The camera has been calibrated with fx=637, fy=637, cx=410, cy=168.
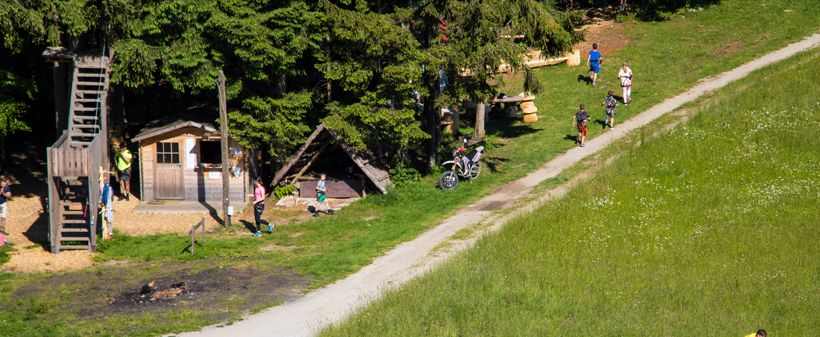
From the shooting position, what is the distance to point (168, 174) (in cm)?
2162

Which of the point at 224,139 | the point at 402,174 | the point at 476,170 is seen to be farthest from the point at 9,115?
the point at 476,170

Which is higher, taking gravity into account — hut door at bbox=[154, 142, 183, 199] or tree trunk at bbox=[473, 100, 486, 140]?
tree trunk at bbox=[473, 100, 486, 140]

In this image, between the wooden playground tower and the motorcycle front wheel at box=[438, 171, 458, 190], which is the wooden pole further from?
the motorcycle front wheel at box=[438, 171, 458, 190]

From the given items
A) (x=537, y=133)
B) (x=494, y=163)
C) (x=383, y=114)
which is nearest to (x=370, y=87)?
(x=383, y=114)

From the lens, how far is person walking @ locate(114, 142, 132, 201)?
2130 cm

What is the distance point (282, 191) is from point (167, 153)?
13.5 feet

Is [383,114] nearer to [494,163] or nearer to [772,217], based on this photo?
[494,163]

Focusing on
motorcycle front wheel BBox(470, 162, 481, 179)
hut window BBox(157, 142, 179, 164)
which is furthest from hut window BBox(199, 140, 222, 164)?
motorcycle front wheel BBox(470, 162, 481, 179)

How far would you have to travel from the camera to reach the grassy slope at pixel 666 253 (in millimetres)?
11906

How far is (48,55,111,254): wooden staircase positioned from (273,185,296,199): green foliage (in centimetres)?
523

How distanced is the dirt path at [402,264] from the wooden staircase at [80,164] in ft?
23.3

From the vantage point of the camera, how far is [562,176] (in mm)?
20688

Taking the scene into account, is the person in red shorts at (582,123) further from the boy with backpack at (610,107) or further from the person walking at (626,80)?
the person walking at (626,80)

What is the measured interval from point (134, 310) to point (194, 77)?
934 centimetres
